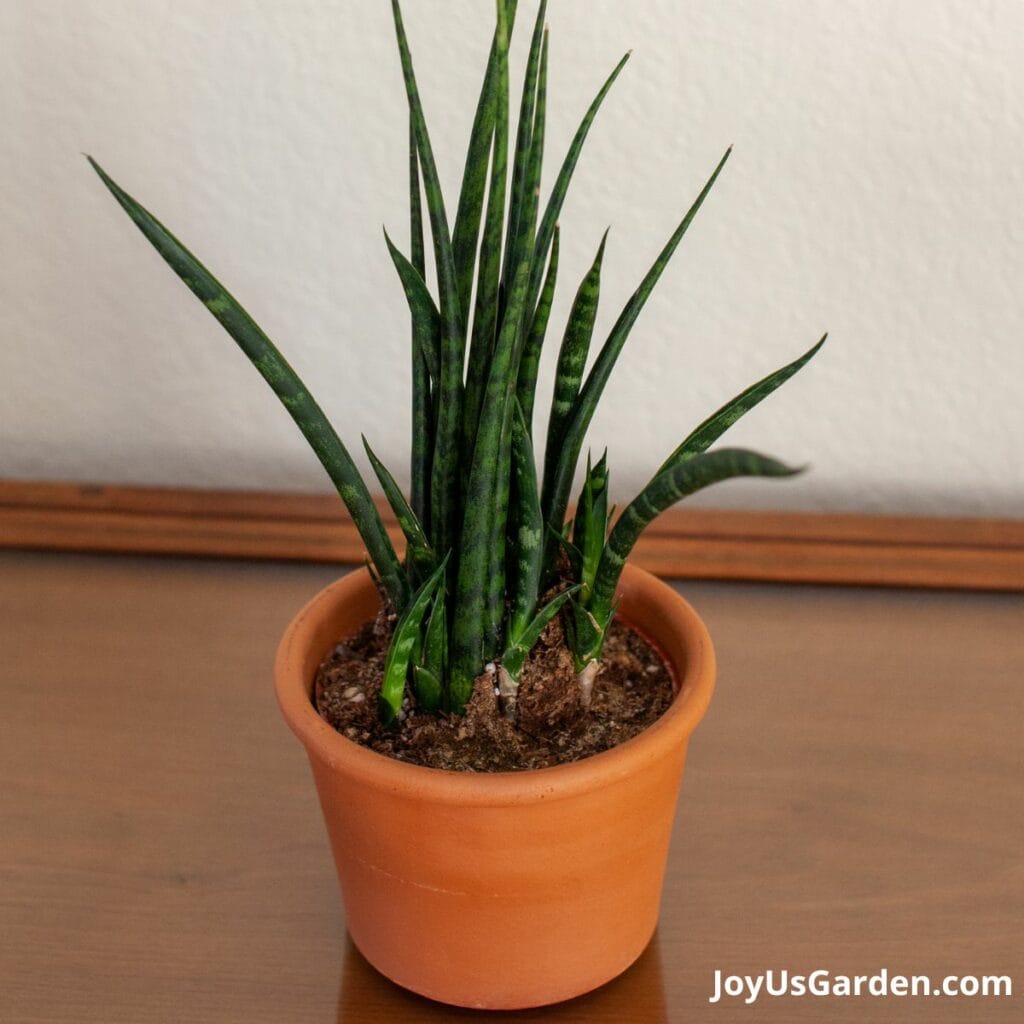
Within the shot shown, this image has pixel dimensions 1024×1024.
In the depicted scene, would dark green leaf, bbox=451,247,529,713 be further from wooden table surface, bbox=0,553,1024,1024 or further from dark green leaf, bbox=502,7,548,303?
wooden table surface, bbox=0,553,1024,1024

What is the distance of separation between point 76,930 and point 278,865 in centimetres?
7

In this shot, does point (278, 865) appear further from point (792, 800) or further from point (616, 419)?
point (616, 419)

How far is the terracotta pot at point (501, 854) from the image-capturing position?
31 centimetres

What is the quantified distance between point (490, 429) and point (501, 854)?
124 mm

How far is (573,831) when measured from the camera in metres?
0.32

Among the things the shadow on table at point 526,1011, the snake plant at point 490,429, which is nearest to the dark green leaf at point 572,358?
the snake plant at point 490,429

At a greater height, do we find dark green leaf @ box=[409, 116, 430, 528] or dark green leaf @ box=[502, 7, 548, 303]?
dark green leaf @ box=[502, 7, 548, 303]

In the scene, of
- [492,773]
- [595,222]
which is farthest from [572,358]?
[595,222]

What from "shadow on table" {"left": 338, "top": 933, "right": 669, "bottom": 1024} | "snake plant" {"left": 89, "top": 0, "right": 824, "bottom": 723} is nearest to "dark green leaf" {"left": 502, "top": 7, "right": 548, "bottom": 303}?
"snake plant" {"left": 89, "top": 0, "right": 824, "bottom": 723}

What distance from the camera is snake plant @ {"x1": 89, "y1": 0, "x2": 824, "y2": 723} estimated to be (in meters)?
0.29

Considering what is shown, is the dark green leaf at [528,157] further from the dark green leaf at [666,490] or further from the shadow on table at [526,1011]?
the shadow on table at [526,1011]

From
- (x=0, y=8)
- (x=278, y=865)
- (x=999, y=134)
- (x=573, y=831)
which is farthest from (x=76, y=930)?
(x=999, y=134)

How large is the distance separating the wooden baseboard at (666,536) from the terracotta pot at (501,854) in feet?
0.71

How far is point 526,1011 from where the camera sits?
357mm
